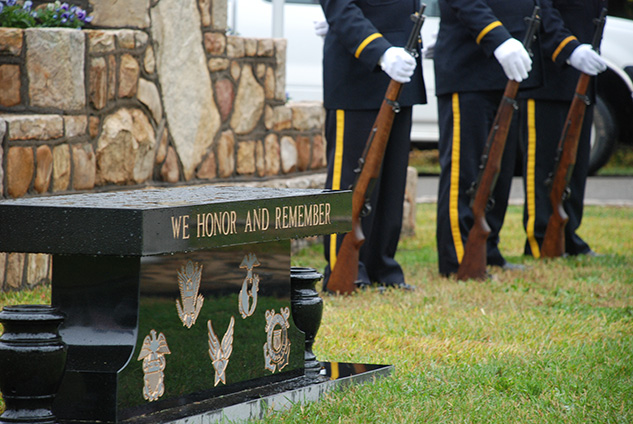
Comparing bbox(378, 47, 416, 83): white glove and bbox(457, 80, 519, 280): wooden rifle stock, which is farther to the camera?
bbox(457, 80, 519, 280): wooden rifle stock

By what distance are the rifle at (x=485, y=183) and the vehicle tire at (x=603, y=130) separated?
5.10 meters

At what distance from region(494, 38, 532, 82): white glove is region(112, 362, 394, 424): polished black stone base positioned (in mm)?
2133

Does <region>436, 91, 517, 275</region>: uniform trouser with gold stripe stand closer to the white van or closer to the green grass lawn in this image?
the green grass lawn

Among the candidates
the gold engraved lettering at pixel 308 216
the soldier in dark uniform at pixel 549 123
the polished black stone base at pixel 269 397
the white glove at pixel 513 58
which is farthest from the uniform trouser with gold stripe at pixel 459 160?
the gold engraved lettering at pixel 308 216

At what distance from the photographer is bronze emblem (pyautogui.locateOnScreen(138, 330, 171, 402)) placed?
2.20 metres

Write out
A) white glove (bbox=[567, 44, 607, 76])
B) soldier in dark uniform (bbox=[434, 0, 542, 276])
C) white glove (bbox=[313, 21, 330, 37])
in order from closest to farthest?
soldier in dark uniform (bbox=[434, 0, 542, 276]) → white glove (bbox=[313, 21, 330, 37]) → white glove (bbox=[567, 44, 607, 76])

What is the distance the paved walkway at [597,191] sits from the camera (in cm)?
881

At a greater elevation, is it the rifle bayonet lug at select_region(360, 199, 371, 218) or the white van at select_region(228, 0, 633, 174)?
the white van at select_region(228, 0, 633, 174)

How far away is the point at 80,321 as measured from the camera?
7.32 feet

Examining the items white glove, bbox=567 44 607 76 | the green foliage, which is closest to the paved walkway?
white glove, bbox=567 44 607 76

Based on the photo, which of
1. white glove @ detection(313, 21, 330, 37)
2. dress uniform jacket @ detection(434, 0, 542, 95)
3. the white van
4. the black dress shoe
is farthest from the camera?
the white van

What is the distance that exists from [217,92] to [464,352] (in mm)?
2507

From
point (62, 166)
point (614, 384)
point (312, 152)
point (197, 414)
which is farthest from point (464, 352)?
point (312, 152)

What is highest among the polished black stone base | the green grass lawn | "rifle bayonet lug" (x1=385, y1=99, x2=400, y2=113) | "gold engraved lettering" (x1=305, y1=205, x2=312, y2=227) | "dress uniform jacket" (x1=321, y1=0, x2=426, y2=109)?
"dress uniform jacket" (x1=321, y1=0, x2=426, y2=109)
